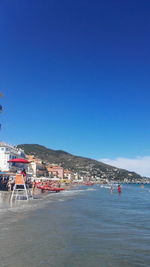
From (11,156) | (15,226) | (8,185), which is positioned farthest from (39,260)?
(11,156)

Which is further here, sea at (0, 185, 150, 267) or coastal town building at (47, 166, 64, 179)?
coastal town building at (47, 166, 64, 179)

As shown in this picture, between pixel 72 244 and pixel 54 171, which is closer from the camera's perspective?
pixel 72 244

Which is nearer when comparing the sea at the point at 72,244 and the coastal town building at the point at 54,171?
the sea at the point at 72,244

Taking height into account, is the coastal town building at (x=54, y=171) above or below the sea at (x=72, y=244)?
above

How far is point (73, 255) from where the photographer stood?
412 inches

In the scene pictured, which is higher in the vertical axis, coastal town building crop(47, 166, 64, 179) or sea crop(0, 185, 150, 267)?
coastal town building crop(47, 166, 64, 179)

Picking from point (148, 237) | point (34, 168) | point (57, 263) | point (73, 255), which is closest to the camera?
point (57, 263)

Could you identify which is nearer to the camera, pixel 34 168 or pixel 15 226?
pixel 15 226

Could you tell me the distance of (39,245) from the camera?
38.4ft

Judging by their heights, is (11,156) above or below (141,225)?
above

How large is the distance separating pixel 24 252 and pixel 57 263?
184 centimetres

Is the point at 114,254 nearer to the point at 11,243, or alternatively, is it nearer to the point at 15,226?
the point at 11,243

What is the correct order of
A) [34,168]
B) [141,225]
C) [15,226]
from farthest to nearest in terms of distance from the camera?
[34,168] < [141,225] < [15,226]

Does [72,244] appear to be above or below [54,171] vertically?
below
